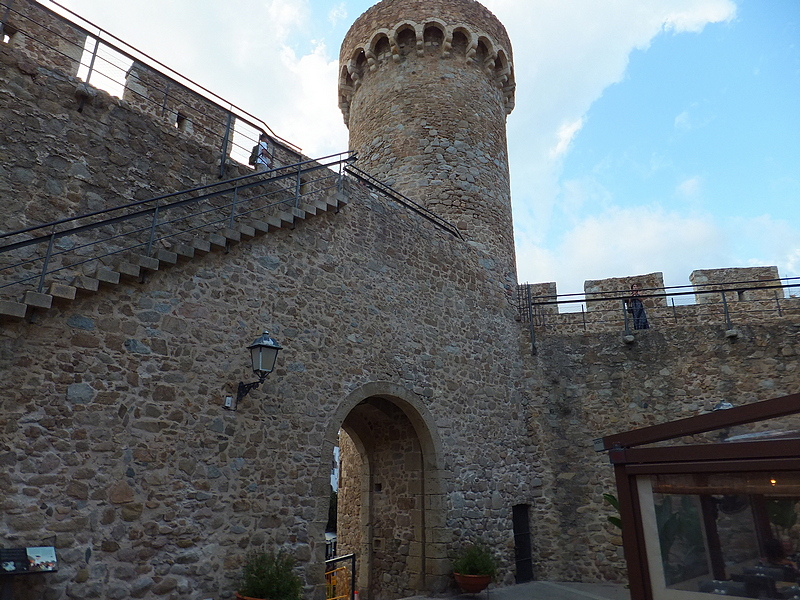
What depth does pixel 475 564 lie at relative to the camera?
8.43 metres

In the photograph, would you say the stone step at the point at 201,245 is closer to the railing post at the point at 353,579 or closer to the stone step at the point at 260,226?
the stone step at the point at 260,226

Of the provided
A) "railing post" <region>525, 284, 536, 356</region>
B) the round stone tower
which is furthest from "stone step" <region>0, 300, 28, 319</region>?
"railing post" <region>525, 284, 536, 356</region>

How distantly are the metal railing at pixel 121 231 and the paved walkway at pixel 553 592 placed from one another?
6500mm

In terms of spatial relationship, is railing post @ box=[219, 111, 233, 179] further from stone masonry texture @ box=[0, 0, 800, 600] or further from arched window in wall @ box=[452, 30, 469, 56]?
arched window in wall @ box=[452, 30, 469, 56]

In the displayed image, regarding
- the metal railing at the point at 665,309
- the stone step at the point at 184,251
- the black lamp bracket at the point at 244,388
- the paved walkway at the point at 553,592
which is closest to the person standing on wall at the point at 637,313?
the metal railing at the point at 665,309

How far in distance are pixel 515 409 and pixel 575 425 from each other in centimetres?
131

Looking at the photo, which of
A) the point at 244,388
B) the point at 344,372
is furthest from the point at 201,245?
the point at 344,372

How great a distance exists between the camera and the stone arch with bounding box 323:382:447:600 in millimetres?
8672

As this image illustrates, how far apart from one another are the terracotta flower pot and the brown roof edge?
429 cm

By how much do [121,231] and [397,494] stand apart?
6.20 metres

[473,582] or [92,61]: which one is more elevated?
[92,61]

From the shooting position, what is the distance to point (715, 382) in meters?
A: 10.6

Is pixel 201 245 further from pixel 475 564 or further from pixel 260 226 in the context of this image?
pixel 475 564

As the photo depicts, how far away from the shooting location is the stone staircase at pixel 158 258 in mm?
4938
